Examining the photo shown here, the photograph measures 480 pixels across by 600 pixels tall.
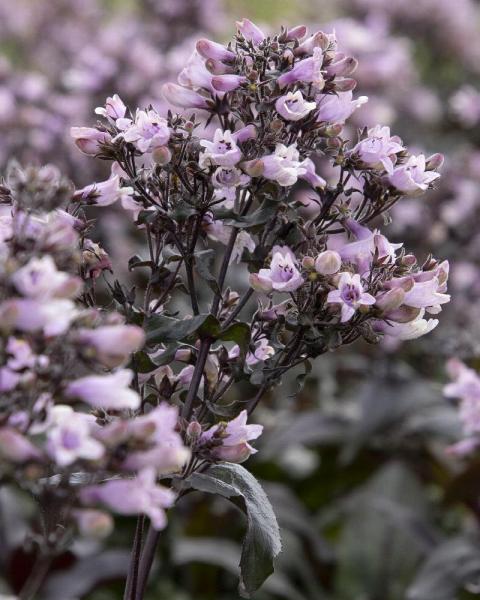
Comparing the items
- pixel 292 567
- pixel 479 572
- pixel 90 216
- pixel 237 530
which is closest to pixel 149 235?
pixel 479 572

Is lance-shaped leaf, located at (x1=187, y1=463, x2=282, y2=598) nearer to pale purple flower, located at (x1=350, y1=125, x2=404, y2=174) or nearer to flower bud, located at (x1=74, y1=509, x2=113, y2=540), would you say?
flower bud, located at (x1=74, y1=509, x2=113, y2=540)

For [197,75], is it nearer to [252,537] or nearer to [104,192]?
[104,192]

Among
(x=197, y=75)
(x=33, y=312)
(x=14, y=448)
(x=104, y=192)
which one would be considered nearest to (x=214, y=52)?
(x=197, y=75)

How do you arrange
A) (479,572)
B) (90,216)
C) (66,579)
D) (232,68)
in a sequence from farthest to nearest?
(90,216)
(66,579)
(479,572)
(232,68)

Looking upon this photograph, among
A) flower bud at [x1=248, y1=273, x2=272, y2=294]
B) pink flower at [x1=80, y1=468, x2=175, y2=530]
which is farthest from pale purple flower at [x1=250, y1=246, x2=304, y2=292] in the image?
pink flower at [x1=80, y1=468, x2=175, y2=530]

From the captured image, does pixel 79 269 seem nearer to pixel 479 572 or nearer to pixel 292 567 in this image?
pixel 479 572

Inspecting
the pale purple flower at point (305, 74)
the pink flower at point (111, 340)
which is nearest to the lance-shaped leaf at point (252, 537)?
the pink flower at point (111, 340)
